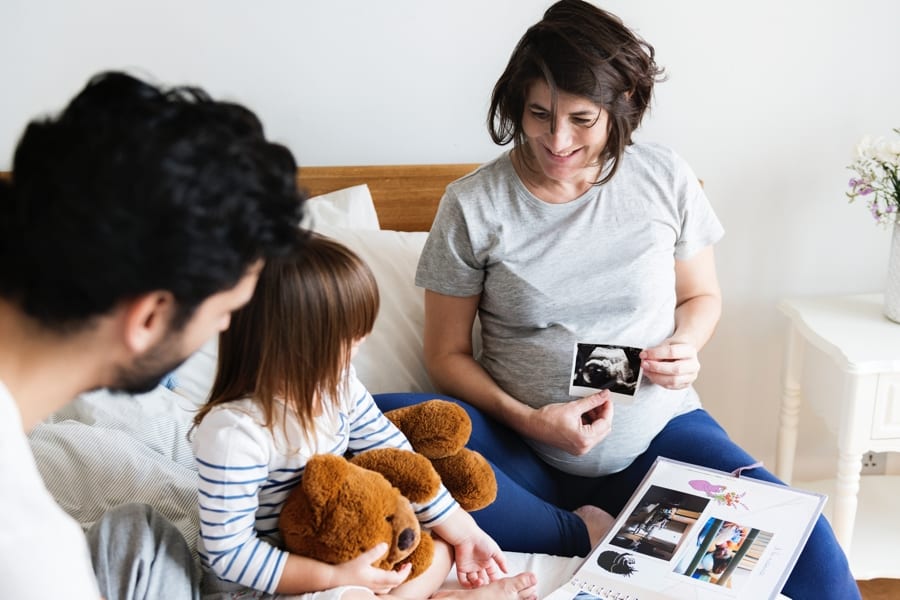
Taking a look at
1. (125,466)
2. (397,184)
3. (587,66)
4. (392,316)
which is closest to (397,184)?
(397,184)

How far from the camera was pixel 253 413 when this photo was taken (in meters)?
1.14

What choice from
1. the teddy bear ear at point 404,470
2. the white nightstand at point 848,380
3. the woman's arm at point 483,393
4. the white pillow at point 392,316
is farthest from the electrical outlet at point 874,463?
the teddy bear ear at point 404,470

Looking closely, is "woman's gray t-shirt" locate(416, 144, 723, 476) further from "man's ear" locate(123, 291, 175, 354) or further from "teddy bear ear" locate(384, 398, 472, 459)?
"man's ear" locate(123, 291, 175, 354)

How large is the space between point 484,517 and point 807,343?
3.43 ft

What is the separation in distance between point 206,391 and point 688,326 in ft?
2.88

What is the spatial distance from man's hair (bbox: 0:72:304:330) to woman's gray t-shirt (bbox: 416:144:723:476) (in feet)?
2.64

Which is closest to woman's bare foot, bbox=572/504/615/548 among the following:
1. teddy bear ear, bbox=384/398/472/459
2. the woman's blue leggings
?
the woman's blue leggings

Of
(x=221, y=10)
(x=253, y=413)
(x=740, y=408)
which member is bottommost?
(x=740, y=408)

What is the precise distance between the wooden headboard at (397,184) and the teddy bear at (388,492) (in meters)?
0.75

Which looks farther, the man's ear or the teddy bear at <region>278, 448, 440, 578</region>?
the teddy bear at <region>278, 448, 440, 578</region>

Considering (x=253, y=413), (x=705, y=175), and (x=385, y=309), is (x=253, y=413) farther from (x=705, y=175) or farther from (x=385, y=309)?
(x=705, y=175)

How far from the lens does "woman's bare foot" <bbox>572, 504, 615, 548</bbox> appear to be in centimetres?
150

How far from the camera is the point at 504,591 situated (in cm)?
130

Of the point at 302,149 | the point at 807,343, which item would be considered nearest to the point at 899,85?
the point at 807,343
